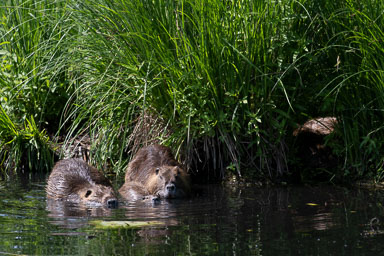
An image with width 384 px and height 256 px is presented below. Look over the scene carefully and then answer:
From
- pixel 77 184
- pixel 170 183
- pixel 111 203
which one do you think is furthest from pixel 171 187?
pixel 77 184

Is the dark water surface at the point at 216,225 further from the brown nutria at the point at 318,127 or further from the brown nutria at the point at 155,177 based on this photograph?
the brown nutria at the point at 318,127

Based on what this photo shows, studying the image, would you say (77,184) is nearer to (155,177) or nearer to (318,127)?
(155,177)

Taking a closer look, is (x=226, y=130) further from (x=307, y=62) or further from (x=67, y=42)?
(x=67, y=42)

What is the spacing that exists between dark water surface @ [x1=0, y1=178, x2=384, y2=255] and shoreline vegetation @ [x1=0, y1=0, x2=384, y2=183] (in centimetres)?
47

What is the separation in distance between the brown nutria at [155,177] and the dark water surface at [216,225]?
231mm

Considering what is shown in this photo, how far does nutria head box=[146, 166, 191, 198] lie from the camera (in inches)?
296

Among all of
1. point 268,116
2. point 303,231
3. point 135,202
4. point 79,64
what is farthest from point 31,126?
point 303,231

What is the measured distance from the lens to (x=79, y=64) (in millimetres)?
8023

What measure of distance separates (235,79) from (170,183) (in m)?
1.19

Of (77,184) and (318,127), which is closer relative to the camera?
(77,184)

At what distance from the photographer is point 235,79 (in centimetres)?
743

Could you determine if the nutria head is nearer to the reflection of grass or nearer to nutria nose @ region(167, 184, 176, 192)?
nutria nose @ region(167, 184, 176, 192)

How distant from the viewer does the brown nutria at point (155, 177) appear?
7.56m

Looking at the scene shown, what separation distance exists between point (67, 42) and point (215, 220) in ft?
9.70
